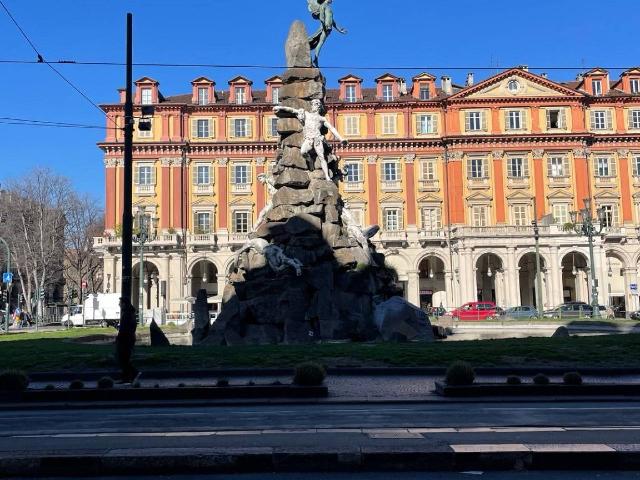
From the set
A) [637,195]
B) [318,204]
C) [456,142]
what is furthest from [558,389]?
[637,195]

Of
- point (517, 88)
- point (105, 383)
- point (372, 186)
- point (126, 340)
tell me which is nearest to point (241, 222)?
point (372, 186)

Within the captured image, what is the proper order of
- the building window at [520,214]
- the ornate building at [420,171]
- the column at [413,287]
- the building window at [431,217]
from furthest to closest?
the building window at [431,217] < the building window at [520,214] < the ornate building at [420,171] < the column at [413,287]

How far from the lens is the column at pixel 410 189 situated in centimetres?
6241

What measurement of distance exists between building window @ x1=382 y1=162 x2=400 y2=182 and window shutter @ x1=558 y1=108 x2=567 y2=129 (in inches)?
638

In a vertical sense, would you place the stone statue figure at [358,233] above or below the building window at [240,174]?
below

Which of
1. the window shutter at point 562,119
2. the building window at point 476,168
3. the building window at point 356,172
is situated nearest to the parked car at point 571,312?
the building window at point 476,168

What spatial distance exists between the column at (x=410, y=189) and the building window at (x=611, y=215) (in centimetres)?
1790

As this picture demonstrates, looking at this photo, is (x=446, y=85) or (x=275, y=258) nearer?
(x=275, y=258)

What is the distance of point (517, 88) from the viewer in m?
61.8

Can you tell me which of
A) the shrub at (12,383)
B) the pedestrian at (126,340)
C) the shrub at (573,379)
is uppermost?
the pedestrian at (126,340)

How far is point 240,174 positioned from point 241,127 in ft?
15.2

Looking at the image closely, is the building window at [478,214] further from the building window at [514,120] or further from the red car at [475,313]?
the red car at [475,313]

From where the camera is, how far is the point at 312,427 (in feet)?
28.7

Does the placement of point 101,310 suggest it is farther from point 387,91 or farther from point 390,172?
point 387,91
